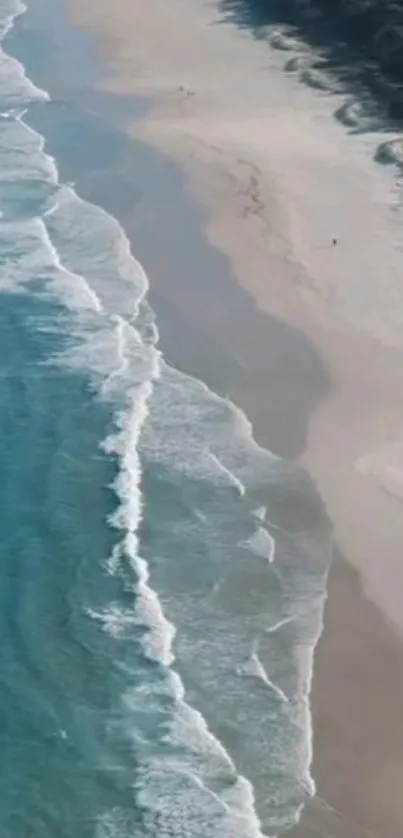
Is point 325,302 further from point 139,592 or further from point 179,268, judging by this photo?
point 139,592

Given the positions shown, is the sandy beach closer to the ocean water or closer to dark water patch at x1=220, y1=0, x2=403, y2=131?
the ocean water

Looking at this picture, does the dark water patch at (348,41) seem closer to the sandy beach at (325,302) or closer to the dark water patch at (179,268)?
the sandy beach at (325,302)

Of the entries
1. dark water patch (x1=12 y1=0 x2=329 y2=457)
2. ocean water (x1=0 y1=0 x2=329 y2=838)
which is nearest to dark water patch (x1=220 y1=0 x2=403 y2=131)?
dark water patch (x1=12 y1=0 x2=329 y2=457)

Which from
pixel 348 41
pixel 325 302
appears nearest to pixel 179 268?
pixel 325 302

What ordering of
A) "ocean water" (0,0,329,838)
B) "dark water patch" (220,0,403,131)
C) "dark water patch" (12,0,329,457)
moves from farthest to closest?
"dark water patch" (220,0,403,131)
"dark water patch" (12,0,329,457)
"ocean water" (0,0,329,838)

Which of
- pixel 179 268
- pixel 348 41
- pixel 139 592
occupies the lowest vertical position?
pixel 139 592

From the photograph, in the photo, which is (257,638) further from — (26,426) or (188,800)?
(26,426)

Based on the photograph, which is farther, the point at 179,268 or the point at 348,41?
the point at 348,41
